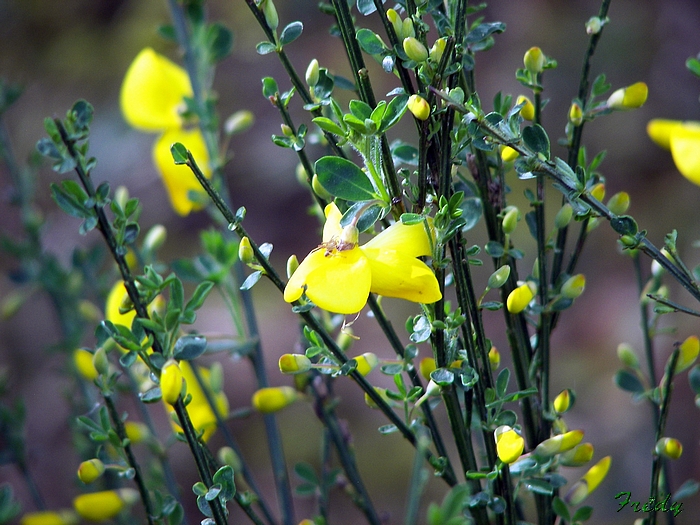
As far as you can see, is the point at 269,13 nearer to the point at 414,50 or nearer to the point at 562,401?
the point at 414,50

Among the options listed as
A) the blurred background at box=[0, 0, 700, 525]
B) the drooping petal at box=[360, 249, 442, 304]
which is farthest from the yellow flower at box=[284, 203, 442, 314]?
the blurred background at box=[0, 0, 700, 525]

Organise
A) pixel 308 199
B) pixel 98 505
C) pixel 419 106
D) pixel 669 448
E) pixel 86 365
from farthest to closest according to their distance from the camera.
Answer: pixel 308 199
pixel 86 365
pixel 98 505
pixel 669 448
pixel 419 106

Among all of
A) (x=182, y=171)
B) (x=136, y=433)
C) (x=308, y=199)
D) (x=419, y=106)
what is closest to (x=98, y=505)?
(x=136, y=433)

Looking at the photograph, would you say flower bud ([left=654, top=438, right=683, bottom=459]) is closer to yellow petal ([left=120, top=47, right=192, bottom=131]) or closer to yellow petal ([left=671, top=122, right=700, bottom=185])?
yellow petal ([left=671, top=122, right=700, bottom=185])

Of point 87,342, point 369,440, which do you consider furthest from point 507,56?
point 87,342

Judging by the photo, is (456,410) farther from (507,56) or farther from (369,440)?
(507,56)

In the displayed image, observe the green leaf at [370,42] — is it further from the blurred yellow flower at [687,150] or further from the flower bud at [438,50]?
the blurred yellow flower at [687,150]

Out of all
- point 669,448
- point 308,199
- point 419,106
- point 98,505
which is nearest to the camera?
point 419,106
